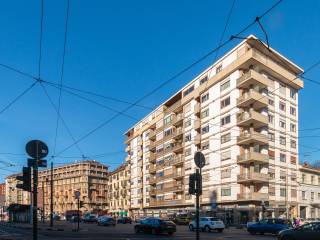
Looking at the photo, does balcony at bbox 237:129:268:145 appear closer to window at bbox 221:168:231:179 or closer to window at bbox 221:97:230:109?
window at bbox 221:168:231:179

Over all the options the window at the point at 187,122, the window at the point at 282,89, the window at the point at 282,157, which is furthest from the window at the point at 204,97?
the window at the point at 282,157

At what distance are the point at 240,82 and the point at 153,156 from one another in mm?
40359

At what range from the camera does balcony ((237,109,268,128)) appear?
60859mm

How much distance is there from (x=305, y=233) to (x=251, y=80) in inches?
1732

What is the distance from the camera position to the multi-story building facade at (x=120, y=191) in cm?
11644

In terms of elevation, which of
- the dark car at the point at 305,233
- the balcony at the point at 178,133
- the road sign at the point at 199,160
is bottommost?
the dark car at the point at 305,233

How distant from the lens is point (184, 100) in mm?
80750

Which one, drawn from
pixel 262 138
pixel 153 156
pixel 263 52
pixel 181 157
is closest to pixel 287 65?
pixel 263 52

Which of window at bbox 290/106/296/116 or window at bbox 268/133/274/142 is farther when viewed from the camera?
window at bbox 290/106/296/116

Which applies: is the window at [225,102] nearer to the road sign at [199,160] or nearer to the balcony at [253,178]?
the balcony at [253,178]

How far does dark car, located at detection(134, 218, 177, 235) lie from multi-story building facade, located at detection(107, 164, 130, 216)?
77014 mm

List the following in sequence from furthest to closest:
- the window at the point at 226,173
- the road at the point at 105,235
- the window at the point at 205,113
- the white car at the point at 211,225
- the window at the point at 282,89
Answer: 1. the window at the point at 205,113
2. the window at the point at 282,89
3. the window at the point at 226,173
4. the white car at the point at 211,225
5. the road at the point at 105,235

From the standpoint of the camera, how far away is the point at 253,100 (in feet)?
201

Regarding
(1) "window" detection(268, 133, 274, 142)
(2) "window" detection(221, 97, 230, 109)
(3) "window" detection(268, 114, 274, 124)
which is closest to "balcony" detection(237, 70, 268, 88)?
(2) "window" detection(221, 97, 230, 109)
